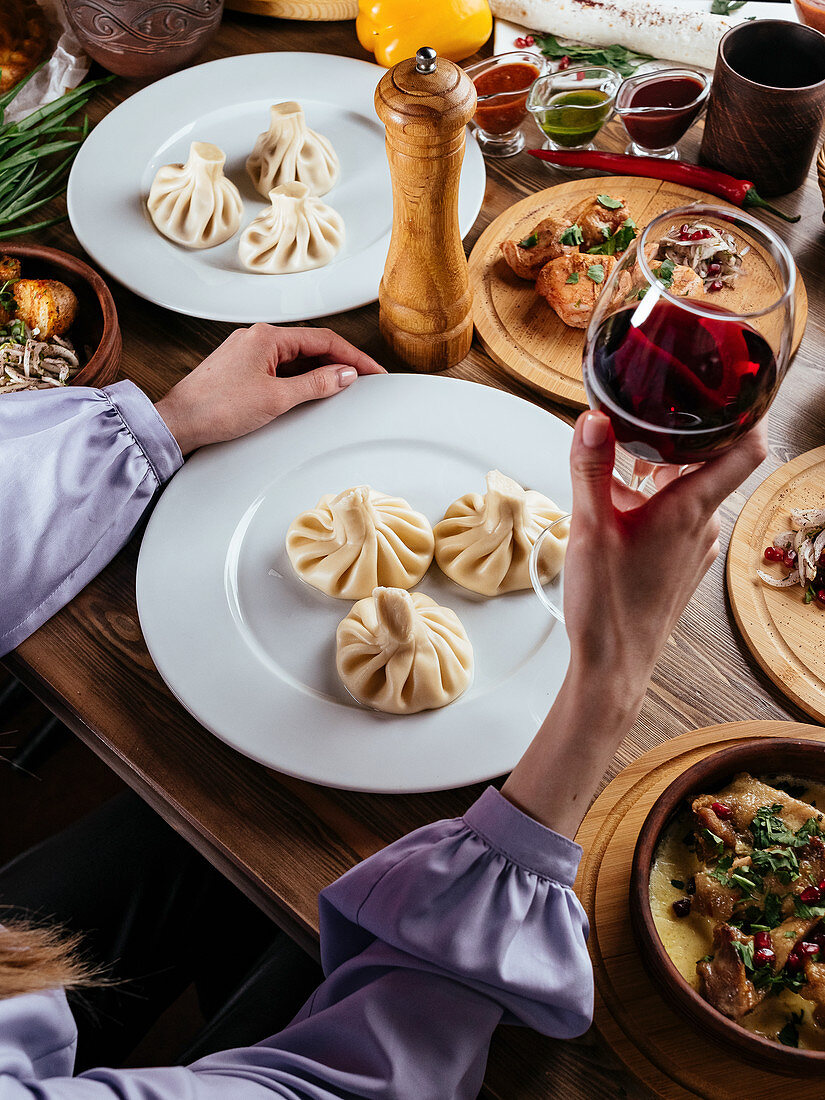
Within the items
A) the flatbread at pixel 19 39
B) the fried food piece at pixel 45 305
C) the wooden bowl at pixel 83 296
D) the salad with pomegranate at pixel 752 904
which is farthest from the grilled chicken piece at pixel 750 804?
the flatbread at pixel 19 39

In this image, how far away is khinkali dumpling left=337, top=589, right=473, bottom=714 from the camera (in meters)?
1.02

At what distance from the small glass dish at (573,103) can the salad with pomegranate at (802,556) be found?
2.75 ft

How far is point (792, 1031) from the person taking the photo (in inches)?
31.6

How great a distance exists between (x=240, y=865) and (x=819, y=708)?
0.68m

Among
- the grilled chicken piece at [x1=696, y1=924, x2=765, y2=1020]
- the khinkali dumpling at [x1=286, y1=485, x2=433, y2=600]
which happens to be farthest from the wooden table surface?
the khinkali dumpling at [x1=286, y1=485, x2=433, y2=600]

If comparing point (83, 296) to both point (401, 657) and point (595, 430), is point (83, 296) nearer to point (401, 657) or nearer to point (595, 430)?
point (401, 657)

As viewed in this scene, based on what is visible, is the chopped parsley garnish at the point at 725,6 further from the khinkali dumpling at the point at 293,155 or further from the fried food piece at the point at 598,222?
the khinkali dumpling at the point at 293,155

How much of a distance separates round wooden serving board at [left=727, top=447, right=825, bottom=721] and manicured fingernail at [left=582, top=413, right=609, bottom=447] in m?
0.46

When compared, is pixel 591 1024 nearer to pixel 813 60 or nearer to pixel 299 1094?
pixel 299 1094

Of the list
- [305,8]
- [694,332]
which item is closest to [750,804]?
[694,332]

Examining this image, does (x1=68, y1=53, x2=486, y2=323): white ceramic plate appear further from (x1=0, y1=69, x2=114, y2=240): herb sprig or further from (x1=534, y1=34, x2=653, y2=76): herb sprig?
(x1=534, y1=34, x2=653, y2=76): herb sprig

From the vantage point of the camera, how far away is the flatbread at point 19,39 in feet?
5.96

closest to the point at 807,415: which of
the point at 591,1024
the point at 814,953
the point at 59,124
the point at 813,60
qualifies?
the point at 813,60

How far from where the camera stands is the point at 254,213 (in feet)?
5.21
